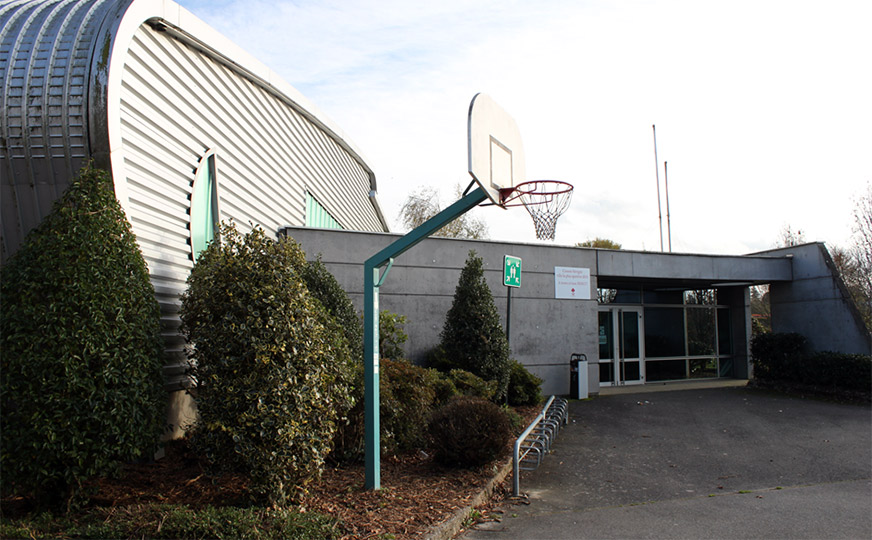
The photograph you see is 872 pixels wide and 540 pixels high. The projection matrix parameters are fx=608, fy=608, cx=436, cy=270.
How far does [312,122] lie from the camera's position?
13.4 m

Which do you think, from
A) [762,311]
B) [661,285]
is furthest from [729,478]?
[762,311]

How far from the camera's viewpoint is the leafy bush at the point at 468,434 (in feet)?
23.5

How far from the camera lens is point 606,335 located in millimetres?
18047

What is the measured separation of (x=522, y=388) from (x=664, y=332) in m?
8.62

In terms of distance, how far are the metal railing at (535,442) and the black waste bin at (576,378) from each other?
2.73m

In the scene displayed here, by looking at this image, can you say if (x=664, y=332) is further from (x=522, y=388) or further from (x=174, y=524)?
(x=174, y=524)

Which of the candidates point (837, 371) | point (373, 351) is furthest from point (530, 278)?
point (373, 351)

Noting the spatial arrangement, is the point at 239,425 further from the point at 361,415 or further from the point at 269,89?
the point at 269,89

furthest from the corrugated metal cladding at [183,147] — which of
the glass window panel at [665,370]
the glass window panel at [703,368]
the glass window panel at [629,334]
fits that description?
the glass window panel at [703,368]

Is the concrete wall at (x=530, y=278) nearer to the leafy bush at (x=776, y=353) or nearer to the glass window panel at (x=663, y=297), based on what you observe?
the glass window panel at (x=663, y=297)

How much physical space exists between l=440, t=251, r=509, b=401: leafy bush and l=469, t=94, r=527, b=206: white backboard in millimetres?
5402

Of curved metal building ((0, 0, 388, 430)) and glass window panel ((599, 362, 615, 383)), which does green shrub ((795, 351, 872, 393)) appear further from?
curved metal building ((0, 0, 388, 430))

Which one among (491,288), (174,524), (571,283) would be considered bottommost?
(174,524)

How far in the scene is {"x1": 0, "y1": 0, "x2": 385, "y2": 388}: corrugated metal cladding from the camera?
6.17 m
